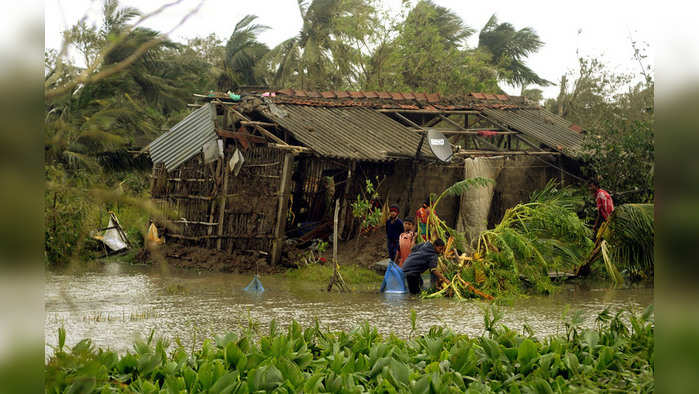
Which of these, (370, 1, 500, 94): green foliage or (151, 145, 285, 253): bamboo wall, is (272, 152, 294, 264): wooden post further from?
(370, 1, 500, 94): green foliage

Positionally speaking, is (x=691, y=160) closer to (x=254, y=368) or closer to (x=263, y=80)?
(x=254, y=368)

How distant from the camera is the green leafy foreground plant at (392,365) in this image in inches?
153

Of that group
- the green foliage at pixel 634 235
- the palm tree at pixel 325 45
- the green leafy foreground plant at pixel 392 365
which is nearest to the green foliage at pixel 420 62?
the palm tree at pixel 325 45

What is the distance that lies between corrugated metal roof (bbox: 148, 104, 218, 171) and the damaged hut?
0.11 ft

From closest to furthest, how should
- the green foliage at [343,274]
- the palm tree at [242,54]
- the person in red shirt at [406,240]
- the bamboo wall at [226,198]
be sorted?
the person in red shirt at [406,240], the green foliage at [343,274], the bamboo wall at [226,198], the palm tree at [242,54]

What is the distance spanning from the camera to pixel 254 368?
13.9 feet

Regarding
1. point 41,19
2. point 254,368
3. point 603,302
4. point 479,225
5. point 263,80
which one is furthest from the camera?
point 263,80

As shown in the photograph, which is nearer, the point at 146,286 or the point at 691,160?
→ the point at 691,160

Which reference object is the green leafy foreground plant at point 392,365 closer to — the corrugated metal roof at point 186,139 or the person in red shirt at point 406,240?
the person in red shirt at point 406,240

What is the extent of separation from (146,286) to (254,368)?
798cm

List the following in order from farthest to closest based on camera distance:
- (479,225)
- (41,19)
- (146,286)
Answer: (479,225) < (146,286) < (41,19)

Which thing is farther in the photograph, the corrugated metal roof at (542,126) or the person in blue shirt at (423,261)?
the corrugated metal roof at (542,126)

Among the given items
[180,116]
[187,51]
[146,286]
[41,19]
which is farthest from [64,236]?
[187,51]

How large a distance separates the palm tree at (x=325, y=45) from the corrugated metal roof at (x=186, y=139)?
41.0ft
